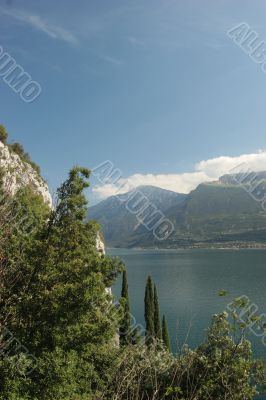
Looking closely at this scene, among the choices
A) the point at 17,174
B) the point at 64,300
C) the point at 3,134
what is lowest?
the point at 64,300

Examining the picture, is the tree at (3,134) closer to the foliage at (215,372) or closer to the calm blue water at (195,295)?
the calm blue water at (195,295)

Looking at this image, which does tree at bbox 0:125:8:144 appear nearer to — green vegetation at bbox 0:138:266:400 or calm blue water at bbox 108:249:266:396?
calm blue water at bbox 108:249:266:396

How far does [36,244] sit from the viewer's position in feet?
45.0

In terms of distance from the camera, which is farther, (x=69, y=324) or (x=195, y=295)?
(x=195, y=295)

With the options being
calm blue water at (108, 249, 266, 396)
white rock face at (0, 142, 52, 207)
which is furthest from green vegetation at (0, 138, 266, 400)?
calm blue water at (108, 249, 266, 396)

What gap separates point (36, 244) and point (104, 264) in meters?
2.78

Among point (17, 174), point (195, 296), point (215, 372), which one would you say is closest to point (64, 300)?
point (17, 174)

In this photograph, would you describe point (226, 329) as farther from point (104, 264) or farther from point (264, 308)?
point (264, 308)

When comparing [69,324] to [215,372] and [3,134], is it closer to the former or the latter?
[215,372]

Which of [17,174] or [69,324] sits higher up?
[17,174]

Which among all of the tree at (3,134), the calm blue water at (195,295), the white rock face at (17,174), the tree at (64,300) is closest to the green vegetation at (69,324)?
the tree at (64,300)

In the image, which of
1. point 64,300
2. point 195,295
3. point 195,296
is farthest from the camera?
point 195,295

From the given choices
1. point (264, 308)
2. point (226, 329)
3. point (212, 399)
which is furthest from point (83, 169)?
point (264, 308)

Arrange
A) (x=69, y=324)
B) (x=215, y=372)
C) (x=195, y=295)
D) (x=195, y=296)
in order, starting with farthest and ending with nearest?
1. (x=195, y=295)
2. (x=195, y=296)
3. (x=215, y=372)
4. (x=69, y=324)
